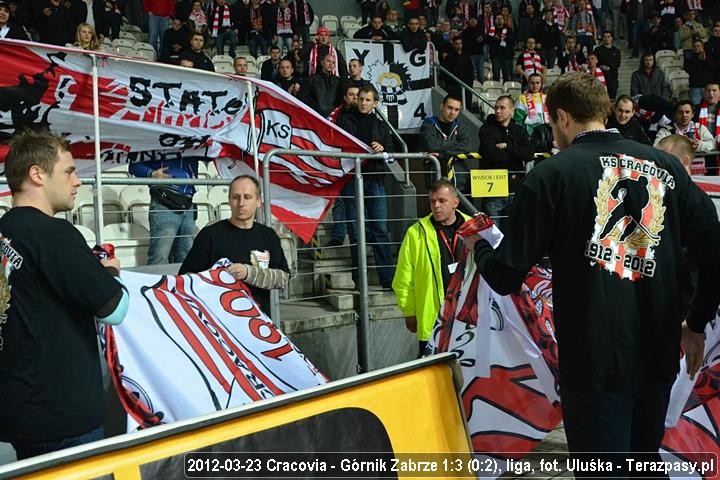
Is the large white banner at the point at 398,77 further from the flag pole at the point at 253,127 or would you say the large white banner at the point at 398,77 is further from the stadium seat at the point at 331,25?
the flag pole at the point at 253,127

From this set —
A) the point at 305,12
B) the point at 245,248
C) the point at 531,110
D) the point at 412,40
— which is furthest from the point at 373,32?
the point at 245,248

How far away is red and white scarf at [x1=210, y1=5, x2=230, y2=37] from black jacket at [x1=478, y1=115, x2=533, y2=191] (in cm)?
675

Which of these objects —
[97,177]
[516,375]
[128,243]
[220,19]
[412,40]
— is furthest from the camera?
[220,19]

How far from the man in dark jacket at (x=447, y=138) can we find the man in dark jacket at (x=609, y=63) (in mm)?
7470

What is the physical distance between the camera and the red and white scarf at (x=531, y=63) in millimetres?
15398

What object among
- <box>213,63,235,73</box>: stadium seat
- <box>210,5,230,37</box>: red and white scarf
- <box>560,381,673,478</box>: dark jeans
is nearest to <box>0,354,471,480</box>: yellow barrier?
<box>560,381,673,478</box>: dark jeans

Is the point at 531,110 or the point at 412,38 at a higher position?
the point at 412,38

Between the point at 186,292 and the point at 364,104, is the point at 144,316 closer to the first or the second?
the point at 186,292

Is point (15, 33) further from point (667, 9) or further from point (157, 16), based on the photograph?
point (667, 9)

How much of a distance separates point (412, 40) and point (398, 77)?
787mm

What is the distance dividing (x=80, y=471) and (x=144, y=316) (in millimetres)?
2216

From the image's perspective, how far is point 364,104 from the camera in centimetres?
884

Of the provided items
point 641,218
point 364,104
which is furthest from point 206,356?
point 364,104

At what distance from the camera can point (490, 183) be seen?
8.20 meters
